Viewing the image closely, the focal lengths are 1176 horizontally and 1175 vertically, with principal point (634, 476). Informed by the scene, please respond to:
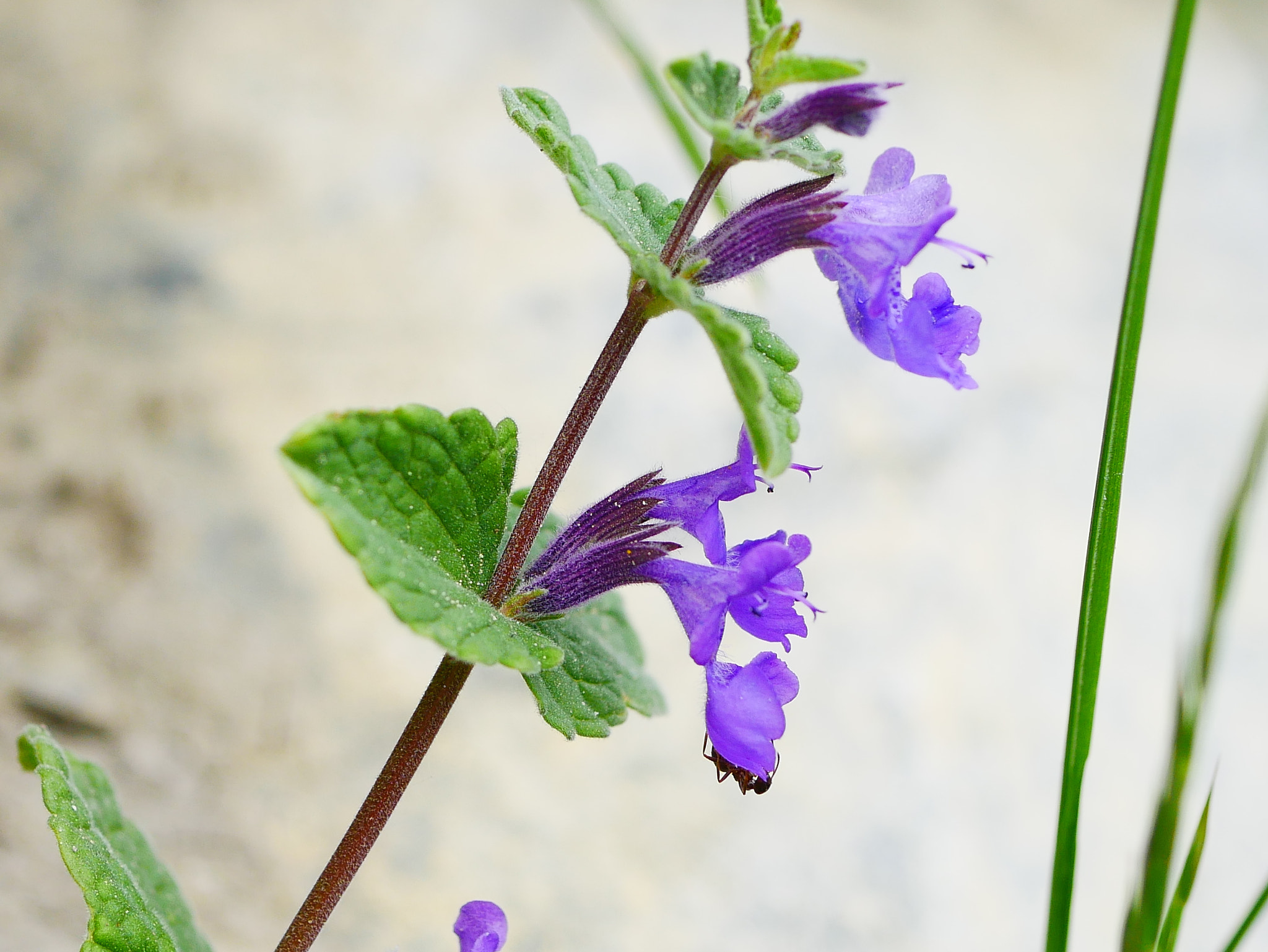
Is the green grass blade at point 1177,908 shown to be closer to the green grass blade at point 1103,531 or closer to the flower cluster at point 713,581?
the green grass blade at point 1103,531

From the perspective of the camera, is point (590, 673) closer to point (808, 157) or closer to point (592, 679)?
point (592, 679)

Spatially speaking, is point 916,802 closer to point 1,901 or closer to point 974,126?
point 1,901

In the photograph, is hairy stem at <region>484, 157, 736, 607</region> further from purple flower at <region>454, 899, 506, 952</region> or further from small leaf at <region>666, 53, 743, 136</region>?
purple flower at <region>454, 899, 506, 952</region>

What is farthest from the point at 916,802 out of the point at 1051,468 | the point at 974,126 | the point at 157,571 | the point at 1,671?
the point at 974,126

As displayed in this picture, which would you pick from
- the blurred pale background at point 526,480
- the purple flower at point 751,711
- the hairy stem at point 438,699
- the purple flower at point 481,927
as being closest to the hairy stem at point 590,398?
the hairy stem at point 438,699

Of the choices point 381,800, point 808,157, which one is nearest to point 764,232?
point 808,157

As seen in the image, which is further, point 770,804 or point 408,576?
point 770,804
